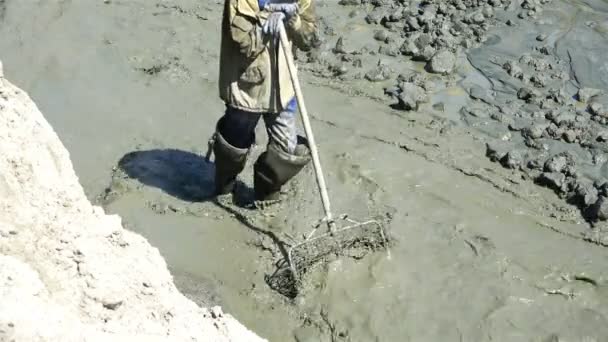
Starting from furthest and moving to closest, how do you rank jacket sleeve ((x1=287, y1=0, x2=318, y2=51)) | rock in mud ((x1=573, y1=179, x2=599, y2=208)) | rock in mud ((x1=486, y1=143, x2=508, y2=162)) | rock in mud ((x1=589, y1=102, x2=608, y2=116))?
rock in mud ((x1=589, y1=102, x2=608, y2=116)), rock in mud ((x1=486, y1=143, x2=508, y2=162)), rock in mud ((x1=573, y1=179, x2=599, y2=208)), jacket sleeve ((x1=287, y1=0, x2=318, y2=51))

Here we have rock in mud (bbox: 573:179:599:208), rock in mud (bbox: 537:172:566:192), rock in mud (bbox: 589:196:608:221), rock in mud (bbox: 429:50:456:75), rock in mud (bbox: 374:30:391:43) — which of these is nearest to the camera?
rock in mud (bbox: 589:196:608:221)

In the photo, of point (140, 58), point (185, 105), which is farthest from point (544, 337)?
point (140, 58)

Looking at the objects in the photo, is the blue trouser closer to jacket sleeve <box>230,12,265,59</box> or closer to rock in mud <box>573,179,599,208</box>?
jacket sleeve <box>230,12,265,59</box>

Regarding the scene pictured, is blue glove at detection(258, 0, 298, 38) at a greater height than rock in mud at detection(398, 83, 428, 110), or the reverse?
blue glove at detection(258, 0, 298, 38)

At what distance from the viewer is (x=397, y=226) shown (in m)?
5.19

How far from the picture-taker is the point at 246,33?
14.7ft

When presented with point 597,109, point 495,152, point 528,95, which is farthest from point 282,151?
point 597,109

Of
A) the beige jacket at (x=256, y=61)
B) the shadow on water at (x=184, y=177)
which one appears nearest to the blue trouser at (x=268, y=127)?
the beige jacket at (x=256, y=61)

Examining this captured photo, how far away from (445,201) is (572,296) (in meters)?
1.12

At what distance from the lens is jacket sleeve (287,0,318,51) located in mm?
4648

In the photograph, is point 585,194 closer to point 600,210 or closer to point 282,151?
point 600,210

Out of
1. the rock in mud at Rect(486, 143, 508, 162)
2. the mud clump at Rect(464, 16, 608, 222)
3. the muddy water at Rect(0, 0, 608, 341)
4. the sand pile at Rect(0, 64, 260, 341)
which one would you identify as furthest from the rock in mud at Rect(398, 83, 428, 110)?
the sand pile at Rect(0, 64, 260, 341)

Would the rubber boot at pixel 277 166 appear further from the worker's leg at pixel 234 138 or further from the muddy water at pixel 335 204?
the muddy water at pixel 335 204

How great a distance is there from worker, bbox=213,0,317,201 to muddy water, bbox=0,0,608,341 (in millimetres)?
390
